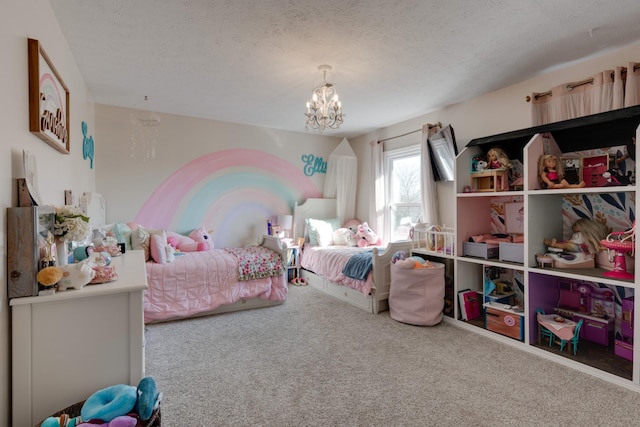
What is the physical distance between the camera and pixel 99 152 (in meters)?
3.76

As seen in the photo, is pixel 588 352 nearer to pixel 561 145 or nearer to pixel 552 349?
pixel 552 349

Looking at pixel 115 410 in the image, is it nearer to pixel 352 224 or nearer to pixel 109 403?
pixel 109 403

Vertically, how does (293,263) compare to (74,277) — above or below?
below

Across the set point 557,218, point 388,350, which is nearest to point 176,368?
point 388,350

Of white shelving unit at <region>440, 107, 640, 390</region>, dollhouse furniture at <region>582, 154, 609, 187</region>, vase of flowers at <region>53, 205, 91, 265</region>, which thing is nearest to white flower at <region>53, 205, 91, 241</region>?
vase of flowers at <region>53, 205, 91, 265</region>

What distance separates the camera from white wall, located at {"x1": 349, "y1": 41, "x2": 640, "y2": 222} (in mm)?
2480

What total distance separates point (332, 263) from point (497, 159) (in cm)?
217

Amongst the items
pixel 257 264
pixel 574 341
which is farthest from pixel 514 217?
pixel 257 264

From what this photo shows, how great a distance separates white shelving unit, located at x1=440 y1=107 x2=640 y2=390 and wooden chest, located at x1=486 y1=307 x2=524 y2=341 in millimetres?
19

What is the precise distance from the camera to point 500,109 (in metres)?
3.16

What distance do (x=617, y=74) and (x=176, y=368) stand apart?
12.6 feet

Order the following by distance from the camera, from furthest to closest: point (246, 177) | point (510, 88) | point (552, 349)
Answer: point (246, 177) → point (510, 88) → point (552, 349)

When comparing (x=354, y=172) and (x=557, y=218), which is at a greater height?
(x=354, y=172)

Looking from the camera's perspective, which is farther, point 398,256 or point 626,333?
point 398,256
